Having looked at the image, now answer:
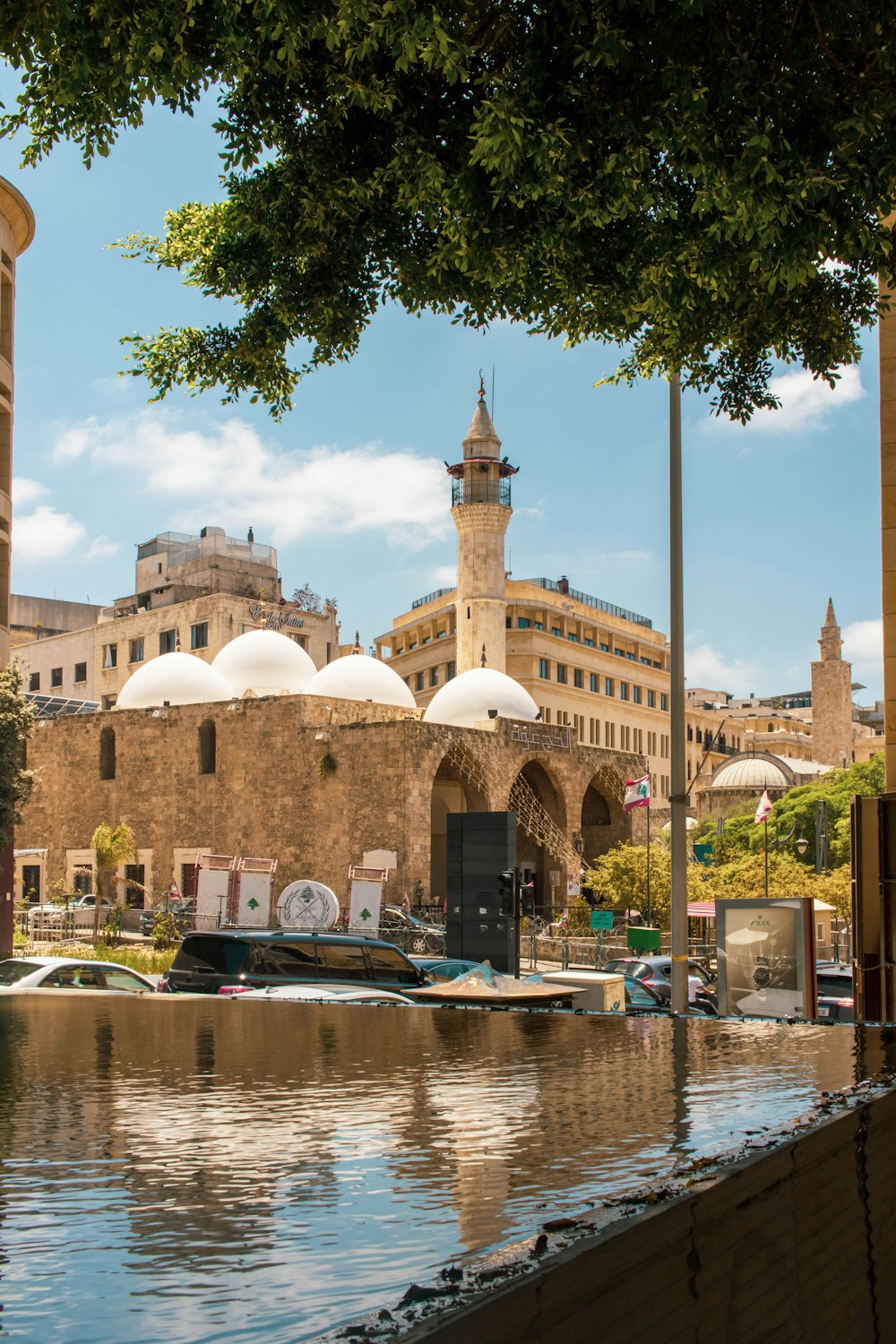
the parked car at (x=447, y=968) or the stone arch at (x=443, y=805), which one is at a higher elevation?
the stone arch at (x=443, y=805)

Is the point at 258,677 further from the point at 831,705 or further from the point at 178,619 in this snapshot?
the point at 831,705

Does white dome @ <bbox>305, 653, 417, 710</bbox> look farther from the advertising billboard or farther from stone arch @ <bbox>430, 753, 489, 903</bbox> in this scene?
the advertising billboard

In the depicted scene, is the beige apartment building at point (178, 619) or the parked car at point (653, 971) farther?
the beige apartment building at point (178, 619)

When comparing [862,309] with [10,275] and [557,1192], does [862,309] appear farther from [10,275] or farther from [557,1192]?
[10,275]

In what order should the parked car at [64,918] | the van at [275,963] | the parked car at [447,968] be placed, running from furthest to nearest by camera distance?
the parked car at [64,918]
the parked car at [447,968]
the van at [275,963]

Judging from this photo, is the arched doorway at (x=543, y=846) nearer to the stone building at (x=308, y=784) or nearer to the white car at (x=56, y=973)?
the stone building at (x=308, y=784)

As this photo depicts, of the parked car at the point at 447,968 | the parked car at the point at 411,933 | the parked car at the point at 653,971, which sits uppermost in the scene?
the parked car at the point at 447,968

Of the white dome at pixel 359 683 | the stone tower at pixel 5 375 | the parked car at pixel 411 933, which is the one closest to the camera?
the stone tower at pixel 5 375

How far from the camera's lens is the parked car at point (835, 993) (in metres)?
16.4

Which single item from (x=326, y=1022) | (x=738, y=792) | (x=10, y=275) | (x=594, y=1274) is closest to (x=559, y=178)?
(x=326, y=1022)

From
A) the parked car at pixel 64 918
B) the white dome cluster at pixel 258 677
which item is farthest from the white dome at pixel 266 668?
the parked car at pixel 64 918

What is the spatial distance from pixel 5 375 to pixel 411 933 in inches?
641

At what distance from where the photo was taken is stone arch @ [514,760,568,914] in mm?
46469

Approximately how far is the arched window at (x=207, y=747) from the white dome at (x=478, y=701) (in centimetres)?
745
